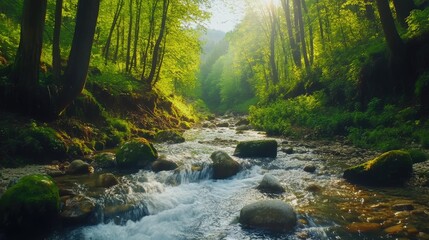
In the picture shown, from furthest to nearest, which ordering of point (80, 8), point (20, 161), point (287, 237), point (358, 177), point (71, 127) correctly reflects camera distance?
point (71, 127) < point (80, 8) < point (20, 161) < point (358, 177) < point (287, 237)

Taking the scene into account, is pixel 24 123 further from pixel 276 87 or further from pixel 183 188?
pixel 276 87

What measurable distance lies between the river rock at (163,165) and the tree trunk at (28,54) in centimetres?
447

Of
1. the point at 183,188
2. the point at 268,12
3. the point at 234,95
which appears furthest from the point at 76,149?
the point at 234,95

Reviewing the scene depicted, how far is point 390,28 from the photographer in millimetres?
11422

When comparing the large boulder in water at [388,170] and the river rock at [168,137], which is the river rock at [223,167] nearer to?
the large boulder in water at [388,170]

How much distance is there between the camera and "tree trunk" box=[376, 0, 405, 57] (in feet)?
37.3

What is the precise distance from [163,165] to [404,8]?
38.9ft

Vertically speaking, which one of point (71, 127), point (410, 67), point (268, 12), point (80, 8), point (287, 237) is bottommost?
point (287, 237)

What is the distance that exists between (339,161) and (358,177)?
2180 mm

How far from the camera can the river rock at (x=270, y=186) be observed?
788 cm

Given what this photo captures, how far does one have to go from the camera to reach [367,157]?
10.2m

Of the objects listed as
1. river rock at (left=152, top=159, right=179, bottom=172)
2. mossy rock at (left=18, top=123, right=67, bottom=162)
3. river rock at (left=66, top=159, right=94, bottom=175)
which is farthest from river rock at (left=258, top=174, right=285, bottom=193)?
mossy rock at (left=18, top=123, right=67, bottom=162)

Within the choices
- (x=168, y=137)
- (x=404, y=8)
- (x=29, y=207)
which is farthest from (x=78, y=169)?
(x=404, y=8)

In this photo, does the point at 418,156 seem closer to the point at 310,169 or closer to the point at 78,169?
the point at 310,169
